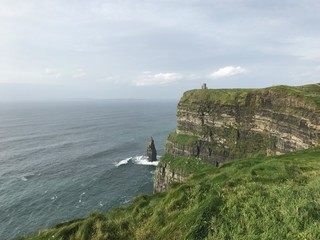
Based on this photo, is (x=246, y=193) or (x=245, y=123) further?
(x=245, y=123)

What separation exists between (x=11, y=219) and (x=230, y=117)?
6268 centimetres

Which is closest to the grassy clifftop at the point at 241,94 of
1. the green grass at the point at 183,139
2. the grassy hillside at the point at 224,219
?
the green grass at the point at 183,139

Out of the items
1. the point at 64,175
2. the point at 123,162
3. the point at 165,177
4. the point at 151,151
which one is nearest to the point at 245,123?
the point at 165,177

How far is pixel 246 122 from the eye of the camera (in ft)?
254

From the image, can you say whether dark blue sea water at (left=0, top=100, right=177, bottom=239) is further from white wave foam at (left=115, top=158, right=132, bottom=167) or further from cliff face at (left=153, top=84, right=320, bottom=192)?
cliff face at (left=153, top=84, right=320, bottom=192)

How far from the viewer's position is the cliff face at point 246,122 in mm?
60494

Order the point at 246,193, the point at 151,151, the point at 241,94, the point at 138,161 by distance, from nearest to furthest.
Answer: the point at 246,193 < the point at 241,94 < the point at 151,151 < the point at 138,161

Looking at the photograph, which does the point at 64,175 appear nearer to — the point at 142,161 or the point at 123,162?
the point at 123,162

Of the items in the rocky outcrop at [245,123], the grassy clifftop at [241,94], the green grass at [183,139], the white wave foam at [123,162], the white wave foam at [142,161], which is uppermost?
the grassy clifftop at [241,94]

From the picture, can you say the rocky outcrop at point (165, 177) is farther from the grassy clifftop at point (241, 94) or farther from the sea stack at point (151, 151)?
the grassy clifftop at point (241, 94)

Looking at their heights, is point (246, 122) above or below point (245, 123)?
above

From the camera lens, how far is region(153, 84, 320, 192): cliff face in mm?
60494

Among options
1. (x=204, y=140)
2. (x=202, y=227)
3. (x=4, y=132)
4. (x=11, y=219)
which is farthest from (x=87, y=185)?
(x=4, y=132)

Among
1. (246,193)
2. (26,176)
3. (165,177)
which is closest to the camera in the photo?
(246,193)
